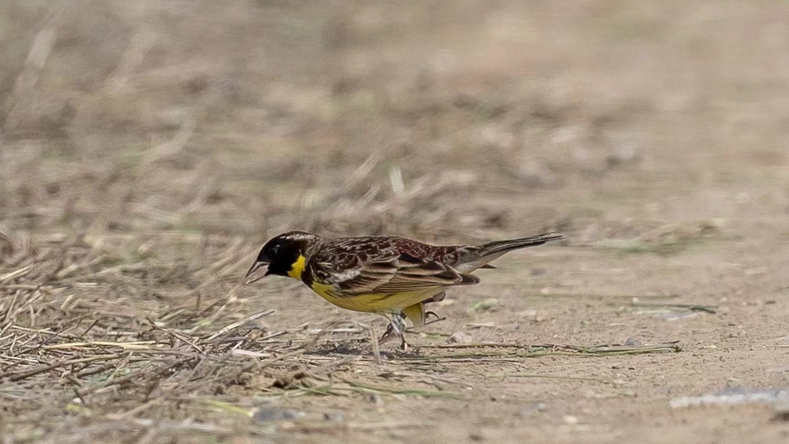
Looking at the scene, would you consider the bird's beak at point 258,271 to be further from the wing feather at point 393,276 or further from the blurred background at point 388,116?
the blurred background at point 388,116

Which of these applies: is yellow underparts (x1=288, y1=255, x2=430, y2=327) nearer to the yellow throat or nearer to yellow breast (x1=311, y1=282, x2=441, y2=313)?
yellow breast (x1=311, y1=282, x2=441, y2=313)

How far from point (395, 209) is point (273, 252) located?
257 cm

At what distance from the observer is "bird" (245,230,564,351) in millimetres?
6105

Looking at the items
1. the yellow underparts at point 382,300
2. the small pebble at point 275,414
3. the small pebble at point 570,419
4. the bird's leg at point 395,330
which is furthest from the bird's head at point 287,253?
the small pebble at point 570,419

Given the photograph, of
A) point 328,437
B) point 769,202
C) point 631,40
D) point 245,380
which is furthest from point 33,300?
point 631,40

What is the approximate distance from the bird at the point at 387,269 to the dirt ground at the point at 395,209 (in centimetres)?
25

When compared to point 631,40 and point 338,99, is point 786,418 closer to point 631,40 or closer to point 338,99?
point 338,99

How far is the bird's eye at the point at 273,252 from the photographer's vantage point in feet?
21.9

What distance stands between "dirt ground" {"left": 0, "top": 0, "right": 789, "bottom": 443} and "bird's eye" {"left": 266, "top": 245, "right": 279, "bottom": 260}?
36 centimetres

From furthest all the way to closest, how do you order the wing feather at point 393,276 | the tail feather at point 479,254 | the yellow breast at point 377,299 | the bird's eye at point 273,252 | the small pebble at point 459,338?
the bird's eye at point 273,252
the small pebble at point 459,338
the tail feather at point 479,254
the yellow breast at point 377,299
the wing feather at point 393,276

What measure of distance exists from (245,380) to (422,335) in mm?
1650

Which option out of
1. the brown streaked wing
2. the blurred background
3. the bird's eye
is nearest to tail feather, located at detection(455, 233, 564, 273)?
the brown streaked wing

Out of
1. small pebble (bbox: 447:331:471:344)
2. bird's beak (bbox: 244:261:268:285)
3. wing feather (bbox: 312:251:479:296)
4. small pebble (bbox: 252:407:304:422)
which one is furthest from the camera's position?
bird's beak (bbox: 244:261:268:285)

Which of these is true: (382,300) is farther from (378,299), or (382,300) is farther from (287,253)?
(287,253)
